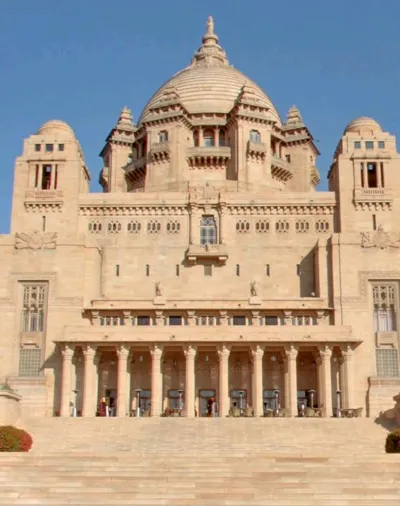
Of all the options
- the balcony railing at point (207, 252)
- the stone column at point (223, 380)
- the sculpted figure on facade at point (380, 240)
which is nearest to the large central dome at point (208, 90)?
the balcony railing at point (207, 252)

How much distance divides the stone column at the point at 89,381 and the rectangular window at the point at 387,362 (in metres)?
21.0

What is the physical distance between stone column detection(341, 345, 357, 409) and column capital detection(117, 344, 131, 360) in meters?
15.5

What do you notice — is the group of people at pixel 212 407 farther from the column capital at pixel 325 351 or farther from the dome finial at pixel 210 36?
the dome finial at pixel 210 36

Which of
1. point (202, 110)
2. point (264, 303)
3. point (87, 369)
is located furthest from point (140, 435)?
point (202, 110)

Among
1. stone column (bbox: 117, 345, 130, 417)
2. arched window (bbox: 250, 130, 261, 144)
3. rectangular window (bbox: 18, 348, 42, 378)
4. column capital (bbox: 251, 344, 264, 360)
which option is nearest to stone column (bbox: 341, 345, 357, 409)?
column capital (bbox: 251, 344, 264, 360)

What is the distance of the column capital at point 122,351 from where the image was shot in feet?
199

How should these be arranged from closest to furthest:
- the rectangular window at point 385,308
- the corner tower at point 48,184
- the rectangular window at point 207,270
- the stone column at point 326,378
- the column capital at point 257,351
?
the stone column at point 326,378
the column capital at point 257,351
the rectangular window at point 385,308
the corner tower at point 48,184
the rectangular window at point 207,270

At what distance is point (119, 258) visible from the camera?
69.8 metres

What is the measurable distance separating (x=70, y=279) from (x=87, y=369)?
816 centimetres

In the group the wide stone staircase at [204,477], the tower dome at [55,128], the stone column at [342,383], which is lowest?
the wide stone staircase at [204,477]

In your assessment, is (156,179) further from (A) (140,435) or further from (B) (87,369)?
(A) (140,435)

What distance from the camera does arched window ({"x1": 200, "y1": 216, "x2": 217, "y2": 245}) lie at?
70.1m

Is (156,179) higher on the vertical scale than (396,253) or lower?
higher

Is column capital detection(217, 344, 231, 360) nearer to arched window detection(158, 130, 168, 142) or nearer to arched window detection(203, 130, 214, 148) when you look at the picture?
arched window detection(158, 130, 168, 142)
